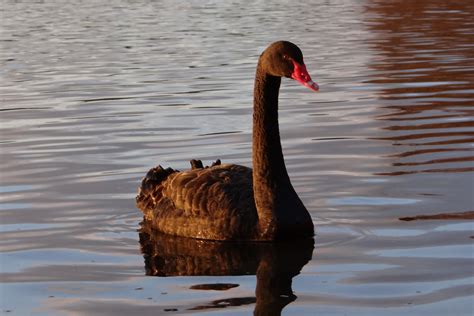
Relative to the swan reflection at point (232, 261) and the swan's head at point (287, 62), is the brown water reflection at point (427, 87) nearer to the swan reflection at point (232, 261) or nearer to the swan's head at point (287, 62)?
the swan's head at point (287, 62)

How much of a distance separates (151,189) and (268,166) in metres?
1.07

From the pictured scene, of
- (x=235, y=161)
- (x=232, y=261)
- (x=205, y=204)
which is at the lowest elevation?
(x=235, y=161)

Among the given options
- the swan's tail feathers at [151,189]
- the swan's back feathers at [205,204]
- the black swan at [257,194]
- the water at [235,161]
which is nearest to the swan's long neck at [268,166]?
the black swan at [257,194]

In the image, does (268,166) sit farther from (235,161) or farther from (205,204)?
(235,161)

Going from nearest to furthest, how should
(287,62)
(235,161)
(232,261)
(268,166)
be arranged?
(232,261) → (287,62) → (268,166) → (235,161)

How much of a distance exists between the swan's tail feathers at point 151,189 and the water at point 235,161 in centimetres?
18

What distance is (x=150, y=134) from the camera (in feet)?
42.7

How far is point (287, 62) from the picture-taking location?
798cm

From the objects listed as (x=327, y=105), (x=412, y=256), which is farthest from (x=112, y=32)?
(x=412, y=256)

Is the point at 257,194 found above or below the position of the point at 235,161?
above

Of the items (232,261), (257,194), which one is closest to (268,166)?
(257,194)

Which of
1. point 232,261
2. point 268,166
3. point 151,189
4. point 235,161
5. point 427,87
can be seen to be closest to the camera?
point 232,261

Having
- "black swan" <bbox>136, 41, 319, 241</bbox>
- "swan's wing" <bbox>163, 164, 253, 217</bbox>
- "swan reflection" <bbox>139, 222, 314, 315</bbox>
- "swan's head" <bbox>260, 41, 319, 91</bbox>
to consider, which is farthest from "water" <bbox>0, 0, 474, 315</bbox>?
"swan's head" <bbox>260, 41, 319, 91</bbox>

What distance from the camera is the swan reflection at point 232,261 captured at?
6.62 m
